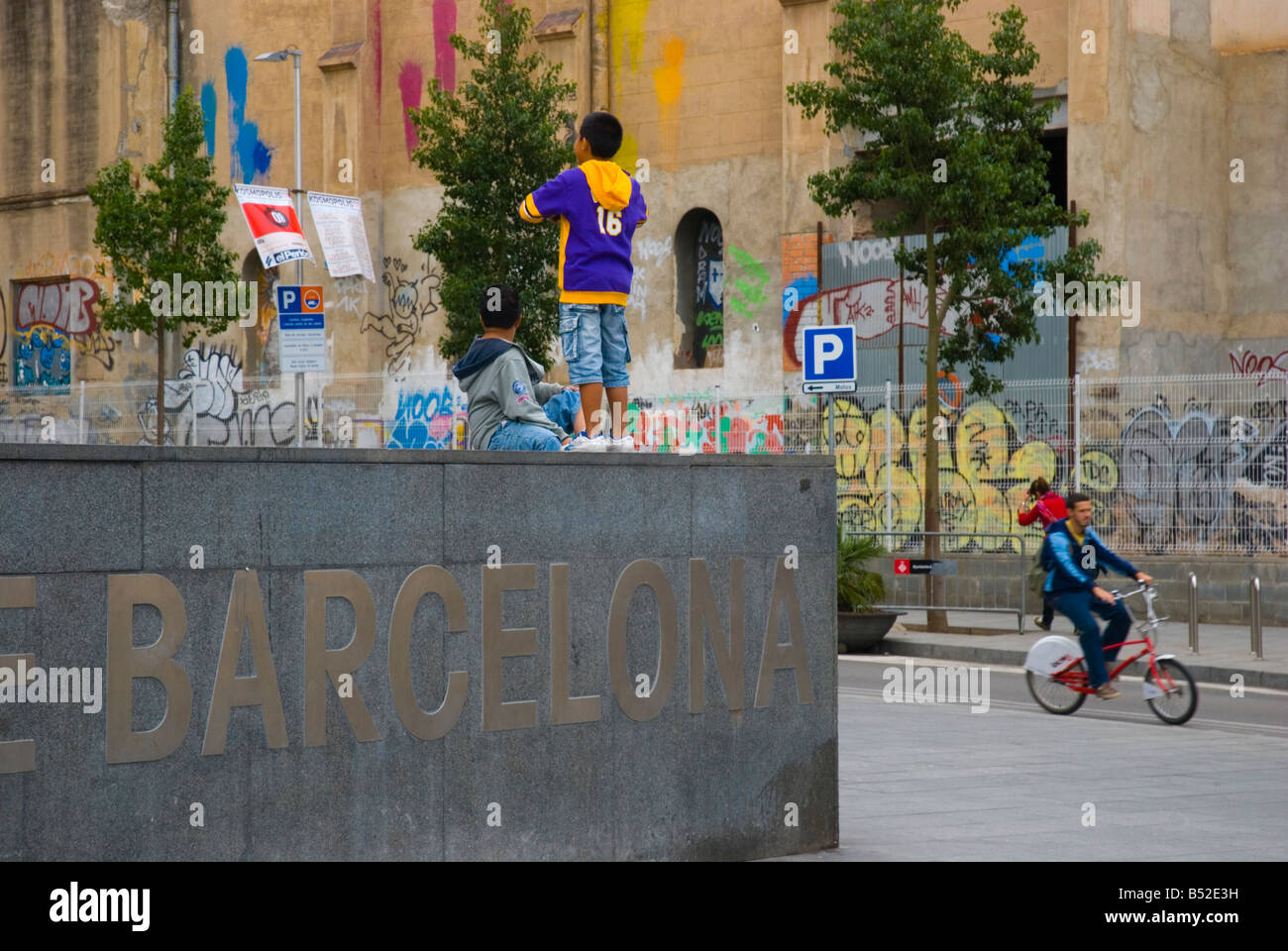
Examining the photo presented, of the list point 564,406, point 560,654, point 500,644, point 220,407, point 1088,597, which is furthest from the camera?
point 220,407

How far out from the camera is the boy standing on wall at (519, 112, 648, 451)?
352 inches

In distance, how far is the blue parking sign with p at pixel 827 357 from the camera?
728 inches

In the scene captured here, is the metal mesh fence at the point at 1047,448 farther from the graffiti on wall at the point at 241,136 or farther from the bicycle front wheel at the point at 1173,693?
the graffiti on wall at the point at 241,136

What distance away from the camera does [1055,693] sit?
46.7ft

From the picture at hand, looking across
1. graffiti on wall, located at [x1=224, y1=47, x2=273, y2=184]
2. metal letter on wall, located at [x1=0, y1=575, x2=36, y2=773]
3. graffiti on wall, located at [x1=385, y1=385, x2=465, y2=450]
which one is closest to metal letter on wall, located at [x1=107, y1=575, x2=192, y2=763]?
metal letter on wall, located at [x1=0, y1=575, x2=36, y2=773]

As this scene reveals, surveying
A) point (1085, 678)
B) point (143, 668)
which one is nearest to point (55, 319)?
point (1085, 678)

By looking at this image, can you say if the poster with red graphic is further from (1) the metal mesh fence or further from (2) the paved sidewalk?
(2) the paved sidewalk

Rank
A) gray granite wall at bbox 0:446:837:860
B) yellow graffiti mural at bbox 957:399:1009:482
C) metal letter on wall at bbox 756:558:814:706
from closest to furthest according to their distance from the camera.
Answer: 1. gray granite wall at bbox 0:446:837:860
2. metal letter on wall at bbox 756:558:814:706
3. yellow graffiti mural at bbox 957:399:1009:482

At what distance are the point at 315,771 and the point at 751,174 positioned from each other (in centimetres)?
2552

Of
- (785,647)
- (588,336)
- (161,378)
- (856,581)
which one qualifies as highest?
(161,378)

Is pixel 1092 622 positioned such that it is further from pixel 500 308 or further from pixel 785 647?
pixel 500 308

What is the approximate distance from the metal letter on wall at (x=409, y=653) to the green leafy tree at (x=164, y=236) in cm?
2316

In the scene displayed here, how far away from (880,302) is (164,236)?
37.7ft

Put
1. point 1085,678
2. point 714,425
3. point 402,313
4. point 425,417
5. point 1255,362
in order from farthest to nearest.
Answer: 1. point 402,313
2. point 425,417
3. point 1255,362
4. point 714,425
5. point 1085,678
